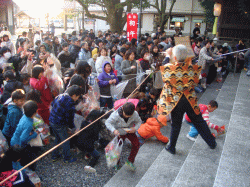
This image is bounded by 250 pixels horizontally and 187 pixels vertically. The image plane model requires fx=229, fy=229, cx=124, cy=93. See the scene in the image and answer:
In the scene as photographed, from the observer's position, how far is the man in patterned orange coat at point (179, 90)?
344cm

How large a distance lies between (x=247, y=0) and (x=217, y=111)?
26.1 feet

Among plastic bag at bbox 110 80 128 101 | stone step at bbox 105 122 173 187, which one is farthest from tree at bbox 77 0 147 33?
stone step at bbox 105 122 173 187

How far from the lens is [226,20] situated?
13852 millimetres

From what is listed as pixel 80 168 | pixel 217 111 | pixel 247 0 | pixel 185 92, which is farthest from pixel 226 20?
pixel 80 168

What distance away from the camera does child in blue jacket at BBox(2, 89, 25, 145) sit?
3602mm

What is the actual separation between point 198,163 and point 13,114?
2.93m

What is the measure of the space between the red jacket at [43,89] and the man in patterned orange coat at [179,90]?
2.37 m

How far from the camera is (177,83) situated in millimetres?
3475

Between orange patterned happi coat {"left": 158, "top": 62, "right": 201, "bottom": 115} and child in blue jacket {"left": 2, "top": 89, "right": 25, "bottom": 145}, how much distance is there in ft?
7.41

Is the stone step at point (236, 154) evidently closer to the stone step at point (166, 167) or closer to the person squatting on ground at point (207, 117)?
the person squatting on ground at point (207, 117)

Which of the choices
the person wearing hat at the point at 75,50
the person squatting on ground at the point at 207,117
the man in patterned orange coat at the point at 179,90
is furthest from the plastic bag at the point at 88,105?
the person wearing hat at the point at 75,50

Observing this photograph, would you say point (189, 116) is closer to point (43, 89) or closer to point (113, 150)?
point (113, 150)

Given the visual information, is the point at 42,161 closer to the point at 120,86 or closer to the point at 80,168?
the point at 80,168

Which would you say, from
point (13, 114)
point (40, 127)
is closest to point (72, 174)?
point (40, 127)
